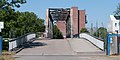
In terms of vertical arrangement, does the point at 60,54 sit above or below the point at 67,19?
below

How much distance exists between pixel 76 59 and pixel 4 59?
5399 millimetres

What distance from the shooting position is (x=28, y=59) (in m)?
27.1

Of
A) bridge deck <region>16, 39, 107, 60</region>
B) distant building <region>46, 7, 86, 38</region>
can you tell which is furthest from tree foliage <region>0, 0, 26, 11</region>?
distant building <region>46, 7, 86, 38</region>

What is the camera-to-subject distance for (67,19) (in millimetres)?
122375

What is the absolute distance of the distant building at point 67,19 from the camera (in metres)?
107

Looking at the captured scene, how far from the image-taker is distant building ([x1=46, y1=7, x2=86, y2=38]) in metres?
107

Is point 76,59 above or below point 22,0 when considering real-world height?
below

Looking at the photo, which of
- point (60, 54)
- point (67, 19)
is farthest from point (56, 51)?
point (67, 19)

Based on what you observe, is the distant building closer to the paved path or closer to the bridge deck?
the bridge deck

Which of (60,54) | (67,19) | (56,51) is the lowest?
(60,54)

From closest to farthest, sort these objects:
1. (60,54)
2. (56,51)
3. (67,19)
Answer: (60,54) < (56,51) < (67,19)

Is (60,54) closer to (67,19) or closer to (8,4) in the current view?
(8,4)

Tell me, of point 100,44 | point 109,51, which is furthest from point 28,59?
point 100,44

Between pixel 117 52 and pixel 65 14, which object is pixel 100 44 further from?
pixel 65 14
